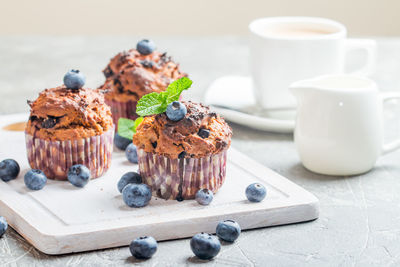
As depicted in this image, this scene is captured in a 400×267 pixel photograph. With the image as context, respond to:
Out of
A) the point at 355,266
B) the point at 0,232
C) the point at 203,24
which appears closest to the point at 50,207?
the point at 0,232

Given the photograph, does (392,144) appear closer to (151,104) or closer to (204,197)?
(204,197)

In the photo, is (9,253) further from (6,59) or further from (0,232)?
(6,59)

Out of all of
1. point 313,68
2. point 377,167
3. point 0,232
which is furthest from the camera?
point 313,68

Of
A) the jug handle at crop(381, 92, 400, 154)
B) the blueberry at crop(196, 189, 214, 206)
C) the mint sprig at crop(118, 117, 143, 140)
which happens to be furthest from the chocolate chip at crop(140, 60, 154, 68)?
the jug handle at crop(381, 92, 400, 154)

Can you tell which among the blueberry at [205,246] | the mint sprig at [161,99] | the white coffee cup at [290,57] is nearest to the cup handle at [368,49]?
the white coffee cup at [290,57]

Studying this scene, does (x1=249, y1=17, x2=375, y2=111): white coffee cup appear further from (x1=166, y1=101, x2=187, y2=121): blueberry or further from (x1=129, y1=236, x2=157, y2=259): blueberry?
(x1=129, y1=236, x2=157, y2=259): blueberry
